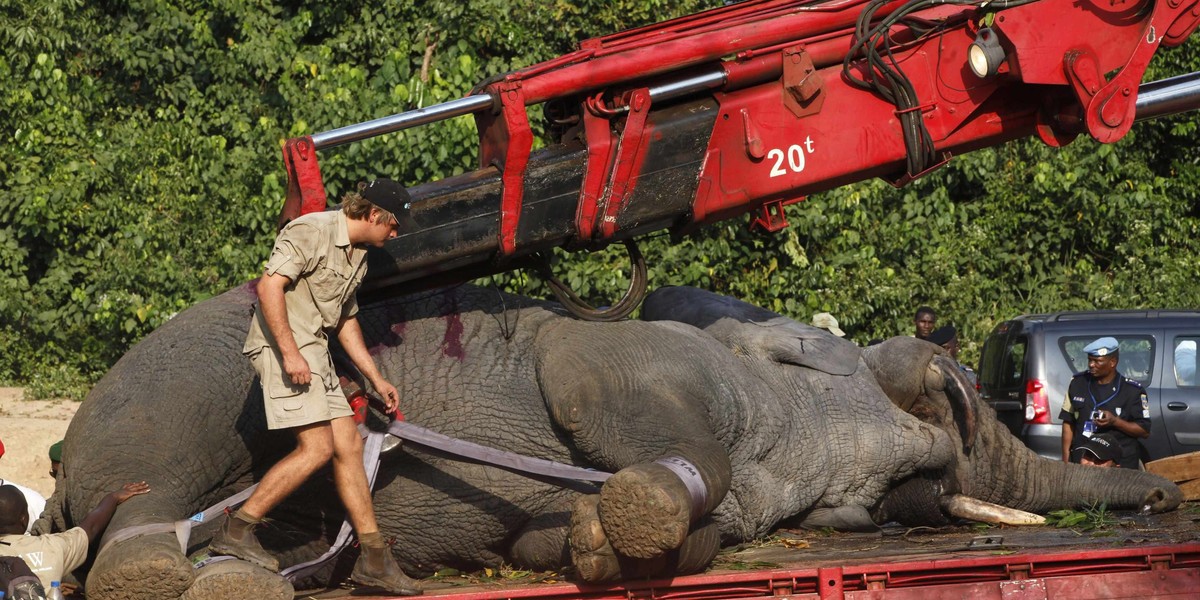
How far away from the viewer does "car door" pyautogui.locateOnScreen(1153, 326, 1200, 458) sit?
1041 cm

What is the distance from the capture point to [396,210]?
17.8ft

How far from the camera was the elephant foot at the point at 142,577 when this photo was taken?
464 centimetres

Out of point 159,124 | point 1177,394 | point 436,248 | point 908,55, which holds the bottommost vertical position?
point 1177,394

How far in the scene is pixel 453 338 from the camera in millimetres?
6375

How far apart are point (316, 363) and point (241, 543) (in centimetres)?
73

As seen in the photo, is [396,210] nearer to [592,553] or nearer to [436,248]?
[436,248]

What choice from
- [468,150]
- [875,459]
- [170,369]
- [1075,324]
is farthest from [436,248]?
[1075,324]

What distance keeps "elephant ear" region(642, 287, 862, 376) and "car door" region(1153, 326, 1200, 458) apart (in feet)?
13.6

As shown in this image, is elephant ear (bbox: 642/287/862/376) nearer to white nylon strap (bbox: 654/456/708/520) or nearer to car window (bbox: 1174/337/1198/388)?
white nylon strap (bbox: 654/456/708/520)

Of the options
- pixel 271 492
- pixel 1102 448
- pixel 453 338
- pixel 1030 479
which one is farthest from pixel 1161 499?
pixel 271 492

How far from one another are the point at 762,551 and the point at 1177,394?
5.58m

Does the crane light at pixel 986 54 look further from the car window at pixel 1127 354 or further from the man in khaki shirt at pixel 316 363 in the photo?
the car window at pixel 1127 354

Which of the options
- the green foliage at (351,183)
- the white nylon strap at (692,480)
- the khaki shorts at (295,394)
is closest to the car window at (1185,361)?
the green foliage at (351,183)

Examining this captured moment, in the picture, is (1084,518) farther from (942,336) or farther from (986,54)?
(942,336)
